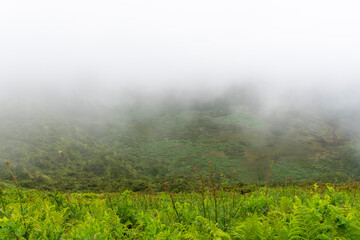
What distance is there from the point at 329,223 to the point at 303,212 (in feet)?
1.28

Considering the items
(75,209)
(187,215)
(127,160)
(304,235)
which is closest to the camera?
(304,235)

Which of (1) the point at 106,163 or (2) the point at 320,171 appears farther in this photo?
(2) the point at 320,171

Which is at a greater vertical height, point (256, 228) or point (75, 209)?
point (256, 228)

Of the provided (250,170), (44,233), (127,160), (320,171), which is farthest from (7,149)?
(320,171)

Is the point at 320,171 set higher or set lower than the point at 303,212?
lower

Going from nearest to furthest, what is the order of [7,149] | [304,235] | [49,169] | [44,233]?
[304,235]
[44,233]
[49,169]
[7,149]

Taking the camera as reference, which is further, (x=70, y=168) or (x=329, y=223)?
(x=70, y=168)

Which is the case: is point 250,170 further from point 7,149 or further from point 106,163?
point 7,149

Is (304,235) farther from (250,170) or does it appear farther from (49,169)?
(250,170)

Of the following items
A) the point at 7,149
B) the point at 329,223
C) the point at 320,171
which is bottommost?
the point at 320,171

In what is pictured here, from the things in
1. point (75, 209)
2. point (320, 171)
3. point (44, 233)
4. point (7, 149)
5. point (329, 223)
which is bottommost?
point (320, 171)

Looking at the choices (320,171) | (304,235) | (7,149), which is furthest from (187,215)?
(320,171)

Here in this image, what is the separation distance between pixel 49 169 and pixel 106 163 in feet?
134

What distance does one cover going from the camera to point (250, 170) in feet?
641
